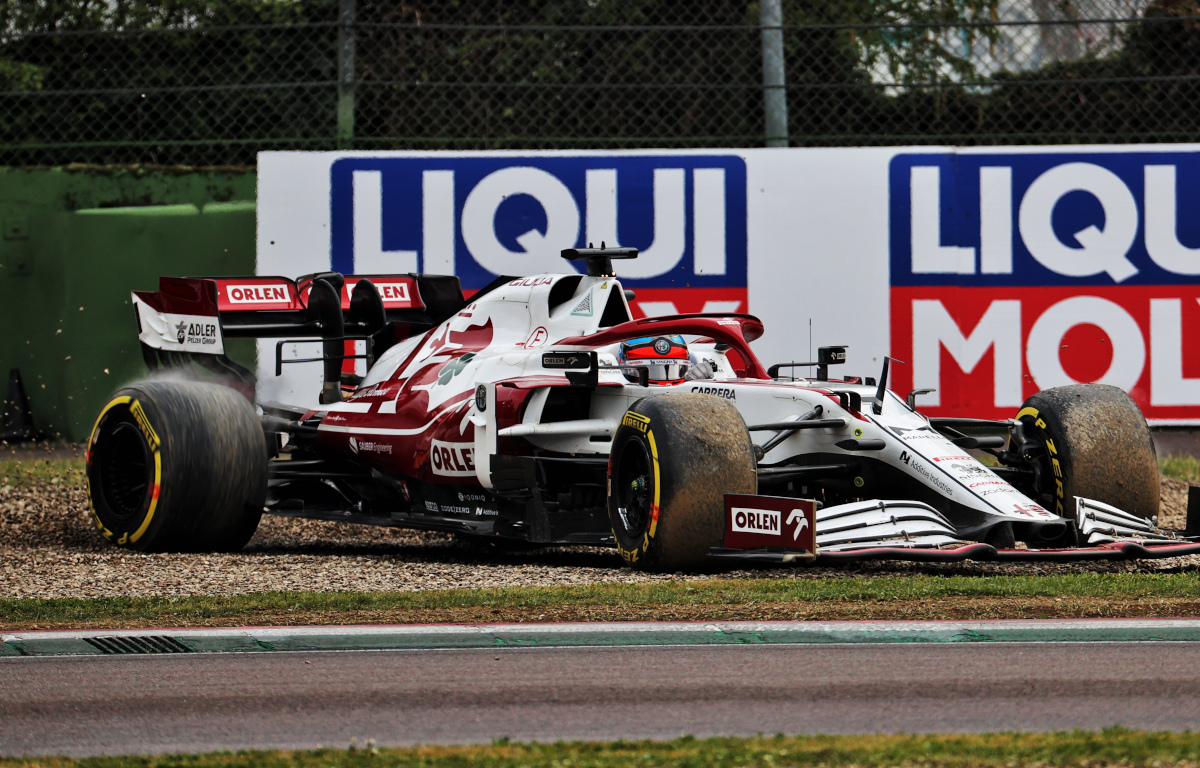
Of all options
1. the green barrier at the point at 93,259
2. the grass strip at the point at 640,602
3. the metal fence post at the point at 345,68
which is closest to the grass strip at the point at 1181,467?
the grass strip at the point at 640,602

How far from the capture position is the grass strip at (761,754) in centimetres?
367

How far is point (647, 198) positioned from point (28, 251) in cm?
504

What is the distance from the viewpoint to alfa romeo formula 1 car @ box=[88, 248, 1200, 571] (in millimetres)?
7004

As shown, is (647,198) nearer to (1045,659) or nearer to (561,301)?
(561,301)

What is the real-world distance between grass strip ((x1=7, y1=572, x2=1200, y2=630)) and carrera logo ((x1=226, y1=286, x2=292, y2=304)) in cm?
396

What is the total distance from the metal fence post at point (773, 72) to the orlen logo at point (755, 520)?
625 cm

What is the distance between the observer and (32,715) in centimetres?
448

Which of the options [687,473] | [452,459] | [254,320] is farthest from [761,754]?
[254,320]

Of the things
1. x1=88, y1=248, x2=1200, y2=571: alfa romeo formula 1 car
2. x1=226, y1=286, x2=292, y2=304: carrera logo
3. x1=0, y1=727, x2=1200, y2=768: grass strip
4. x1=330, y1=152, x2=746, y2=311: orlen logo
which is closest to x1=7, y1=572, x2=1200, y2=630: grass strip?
x1=88, y1=248, x2=1200, y2=571: alfa romeo formula 1 car

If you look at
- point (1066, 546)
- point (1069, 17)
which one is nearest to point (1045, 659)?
point (1066, 546)

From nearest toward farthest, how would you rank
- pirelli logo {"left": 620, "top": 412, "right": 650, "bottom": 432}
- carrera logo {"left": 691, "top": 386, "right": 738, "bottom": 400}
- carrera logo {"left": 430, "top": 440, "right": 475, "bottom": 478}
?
pirelli logo {"left": 620, "top": 412, "right": 650, "bottom": 432} < carrera logo {"left": 691, "top": 386, "right": 738, "bottom": 400} < carrera logo {"left": 430, "top": 440, "right": 475, "bottom": 478}

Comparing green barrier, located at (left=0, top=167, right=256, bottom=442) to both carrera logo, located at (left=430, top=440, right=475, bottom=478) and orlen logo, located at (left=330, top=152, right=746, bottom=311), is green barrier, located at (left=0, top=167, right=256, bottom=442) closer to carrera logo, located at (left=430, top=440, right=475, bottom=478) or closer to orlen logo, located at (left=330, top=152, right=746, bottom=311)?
orlen logo, located at (left=330, top=152, right=746, bottom=311)

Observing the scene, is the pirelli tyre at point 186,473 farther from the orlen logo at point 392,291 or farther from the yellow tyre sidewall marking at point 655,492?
the yellow tyre sidewall marking at point 655,492

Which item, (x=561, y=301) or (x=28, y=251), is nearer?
(x=561, y=301)
